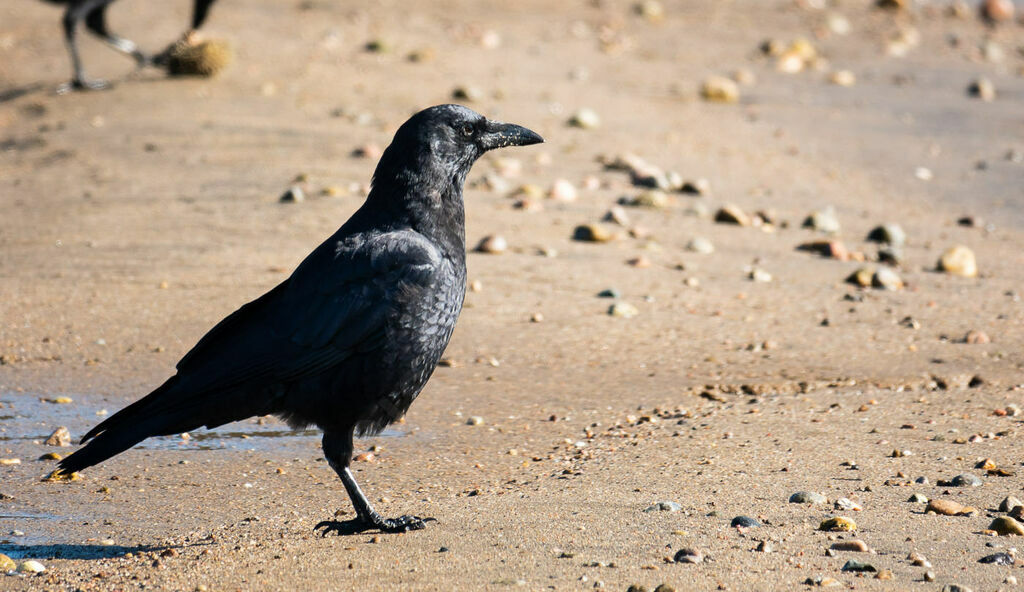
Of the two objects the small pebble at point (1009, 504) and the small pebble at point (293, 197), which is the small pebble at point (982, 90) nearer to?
the small pebble at point (293, 197)

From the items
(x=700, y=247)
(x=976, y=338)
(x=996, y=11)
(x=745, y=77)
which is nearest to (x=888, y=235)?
(x=700, y=247)

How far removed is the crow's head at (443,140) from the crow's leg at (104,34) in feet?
25.0

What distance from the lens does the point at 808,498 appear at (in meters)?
4.05

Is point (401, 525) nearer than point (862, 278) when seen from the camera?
Yes

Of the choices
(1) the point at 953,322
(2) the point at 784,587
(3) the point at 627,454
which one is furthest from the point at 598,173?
(2) the point at 784,587

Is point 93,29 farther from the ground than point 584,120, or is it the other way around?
point 584,120

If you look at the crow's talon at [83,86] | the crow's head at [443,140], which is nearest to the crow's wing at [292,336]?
the crow's head at [443,140]

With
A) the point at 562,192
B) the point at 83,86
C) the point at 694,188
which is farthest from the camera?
the point at 83,86

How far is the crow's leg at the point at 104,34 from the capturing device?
11.4 metres

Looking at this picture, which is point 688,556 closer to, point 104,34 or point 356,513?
point 356,513

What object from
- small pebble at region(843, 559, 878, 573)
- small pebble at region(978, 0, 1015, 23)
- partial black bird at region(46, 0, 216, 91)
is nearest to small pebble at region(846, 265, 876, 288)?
small pebble at region(843, 559, 878, 573)

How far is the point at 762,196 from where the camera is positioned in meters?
8.61

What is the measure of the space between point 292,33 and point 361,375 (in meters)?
9.52

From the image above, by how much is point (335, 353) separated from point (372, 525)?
1.85 ft
